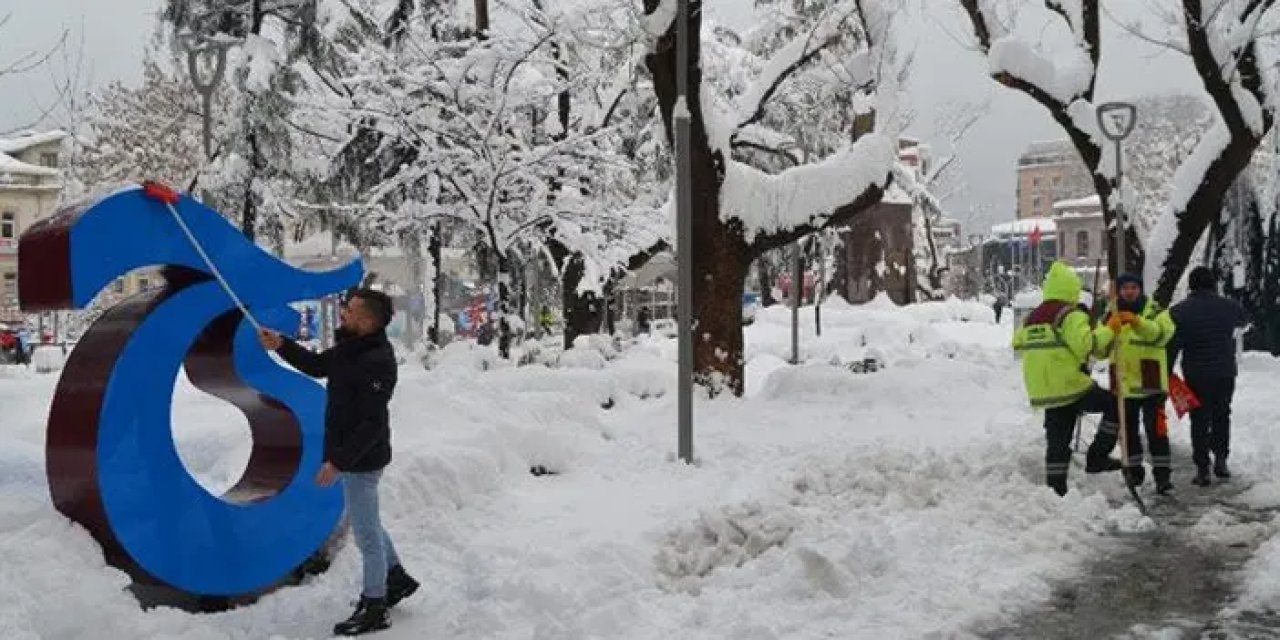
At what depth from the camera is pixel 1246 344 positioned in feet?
79.1

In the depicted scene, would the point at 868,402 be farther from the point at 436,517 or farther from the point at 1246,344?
the point at 1246,344

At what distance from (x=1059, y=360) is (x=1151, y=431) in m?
1.44

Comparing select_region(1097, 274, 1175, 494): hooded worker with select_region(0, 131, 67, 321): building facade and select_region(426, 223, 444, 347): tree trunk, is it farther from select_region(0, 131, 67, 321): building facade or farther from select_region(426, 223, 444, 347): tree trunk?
select_region(0, 131, 67, 321): building facade

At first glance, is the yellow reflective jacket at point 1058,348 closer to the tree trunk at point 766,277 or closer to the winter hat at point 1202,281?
the winter hat at point 1202,281

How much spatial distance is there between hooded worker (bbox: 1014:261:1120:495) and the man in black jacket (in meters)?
4.94

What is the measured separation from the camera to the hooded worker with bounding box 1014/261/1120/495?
28.8 ft

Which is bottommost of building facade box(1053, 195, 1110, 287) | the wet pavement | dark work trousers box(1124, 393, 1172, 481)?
the wet pavement

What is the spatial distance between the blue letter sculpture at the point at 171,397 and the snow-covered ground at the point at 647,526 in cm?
22

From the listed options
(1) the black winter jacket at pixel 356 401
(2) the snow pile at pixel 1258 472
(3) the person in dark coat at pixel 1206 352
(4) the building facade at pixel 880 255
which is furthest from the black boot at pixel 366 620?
(4) the building facade at pixel 880 255

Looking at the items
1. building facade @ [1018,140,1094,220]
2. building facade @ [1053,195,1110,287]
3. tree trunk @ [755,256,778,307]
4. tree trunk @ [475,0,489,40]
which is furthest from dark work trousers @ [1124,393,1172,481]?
building facade @ [1018,140,1094,220]

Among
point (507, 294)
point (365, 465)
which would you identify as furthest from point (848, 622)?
point (507, 294)

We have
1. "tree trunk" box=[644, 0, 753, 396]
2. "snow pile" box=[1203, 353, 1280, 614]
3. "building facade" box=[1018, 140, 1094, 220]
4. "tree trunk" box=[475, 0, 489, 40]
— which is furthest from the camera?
"building facade" box=[1018, 140, 1094, 220]

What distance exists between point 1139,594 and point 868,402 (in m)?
9.65

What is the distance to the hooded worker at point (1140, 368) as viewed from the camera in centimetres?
931
